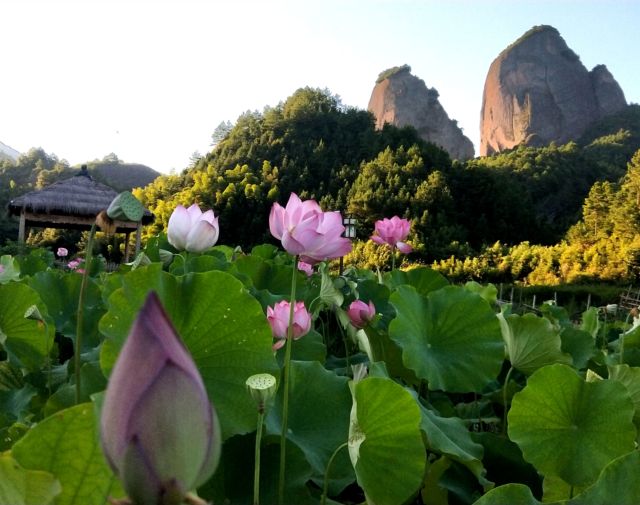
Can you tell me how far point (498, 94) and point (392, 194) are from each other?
26566mm

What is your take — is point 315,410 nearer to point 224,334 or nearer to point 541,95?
point 224,334

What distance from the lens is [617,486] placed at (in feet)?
1.07

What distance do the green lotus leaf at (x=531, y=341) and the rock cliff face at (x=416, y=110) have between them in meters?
43.2

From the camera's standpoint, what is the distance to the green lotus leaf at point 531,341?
2.15 ft

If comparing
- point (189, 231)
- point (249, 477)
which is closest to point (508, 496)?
point (249, 477)

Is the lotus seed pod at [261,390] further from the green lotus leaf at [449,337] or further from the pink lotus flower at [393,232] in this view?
the pink lotus flower at [393,232]

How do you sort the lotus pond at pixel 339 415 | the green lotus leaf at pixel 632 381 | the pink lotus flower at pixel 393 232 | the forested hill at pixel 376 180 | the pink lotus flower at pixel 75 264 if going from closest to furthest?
the lotus pond at pixel 339 415, the green lotus leaf at pixel 632 381, the pink lotus flower at pixel 393 232, the pink lotus flower at pixel 75 264, the forested hill at pixel 376 180

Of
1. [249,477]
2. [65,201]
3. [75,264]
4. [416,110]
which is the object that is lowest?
[75,264]

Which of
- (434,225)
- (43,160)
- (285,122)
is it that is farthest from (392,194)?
(43,160)

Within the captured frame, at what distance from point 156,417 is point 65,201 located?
31.3 feet

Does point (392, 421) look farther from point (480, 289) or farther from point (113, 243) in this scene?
point (113, 243)

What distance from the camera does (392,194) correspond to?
21938mm

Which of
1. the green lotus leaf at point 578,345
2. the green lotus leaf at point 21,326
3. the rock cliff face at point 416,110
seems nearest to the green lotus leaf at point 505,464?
the green lotus leaf at point 578,345

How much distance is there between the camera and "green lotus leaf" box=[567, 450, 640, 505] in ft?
1.04
